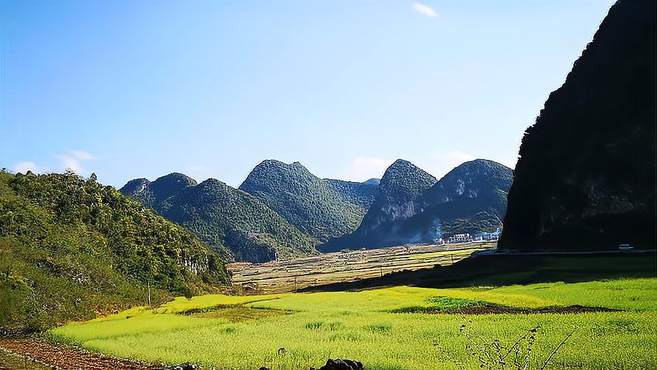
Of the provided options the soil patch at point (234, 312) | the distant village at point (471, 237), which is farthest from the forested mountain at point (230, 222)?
the soil patch at point (234, 312)

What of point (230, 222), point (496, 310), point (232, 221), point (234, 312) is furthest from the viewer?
point (232, 221)

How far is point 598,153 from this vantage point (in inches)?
2303

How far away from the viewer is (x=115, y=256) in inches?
2192

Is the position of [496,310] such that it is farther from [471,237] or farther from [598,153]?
[471,237]

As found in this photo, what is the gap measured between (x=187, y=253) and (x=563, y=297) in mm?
49862

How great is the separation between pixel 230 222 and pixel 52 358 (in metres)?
145

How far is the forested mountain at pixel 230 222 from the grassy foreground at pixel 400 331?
11670 centimetres

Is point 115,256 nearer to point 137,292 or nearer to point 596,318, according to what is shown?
point 137,292

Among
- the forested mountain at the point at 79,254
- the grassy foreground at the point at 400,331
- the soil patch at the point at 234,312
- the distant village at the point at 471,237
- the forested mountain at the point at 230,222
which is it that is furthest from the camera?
the forested mountain at the point at 230,222

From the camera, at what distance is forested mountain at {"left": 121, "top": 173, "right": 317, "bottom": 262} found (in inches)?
6348

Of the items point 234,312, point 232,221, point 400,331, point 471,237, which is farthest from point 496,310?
point 471,237

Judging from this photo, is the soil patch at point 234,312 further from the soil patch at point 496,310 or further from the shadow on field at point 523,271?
the shadow on field at point 523,271

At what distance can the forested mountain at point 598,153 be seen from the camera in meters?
54.8

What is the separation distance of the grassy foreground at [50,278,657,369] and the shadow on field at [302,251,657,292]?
4889 mm
